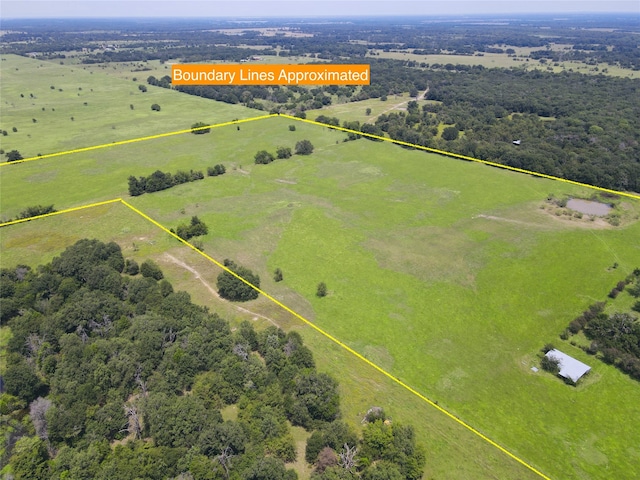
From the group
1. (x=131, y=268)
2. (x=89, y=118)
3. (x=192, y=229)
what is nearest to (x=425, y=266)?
(x=192, y=229)

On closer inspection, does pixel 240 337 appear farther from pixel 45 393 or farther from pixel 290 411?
pixel 45 393

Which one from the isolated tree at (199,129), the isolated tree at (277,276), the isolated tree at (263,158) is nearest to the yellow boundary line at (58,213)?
the isolated tree at (263,158)

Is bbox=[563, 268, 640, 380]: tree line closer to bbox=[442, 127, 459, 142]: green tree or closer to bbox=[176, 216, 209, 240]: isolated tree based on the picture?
bbox=[176, 216, 209, 240]: isolated tree

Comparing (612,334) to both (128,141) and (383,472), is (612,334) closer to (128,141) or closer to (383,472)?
(383,472)

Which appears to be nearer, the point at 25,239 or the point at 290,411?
the point at 290,411

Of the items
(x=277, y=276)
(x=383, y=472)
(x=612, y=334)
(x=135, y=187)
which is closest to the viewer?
(x=383, y=472)

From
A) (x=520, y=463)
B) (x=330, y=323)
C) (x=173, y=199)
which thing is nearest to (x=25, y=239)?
(x=173, y=199)

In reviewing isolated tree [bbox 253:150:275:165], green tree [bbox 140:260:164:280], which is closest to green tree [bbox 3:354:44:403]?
green tree [bbox 140:260:164:280]
